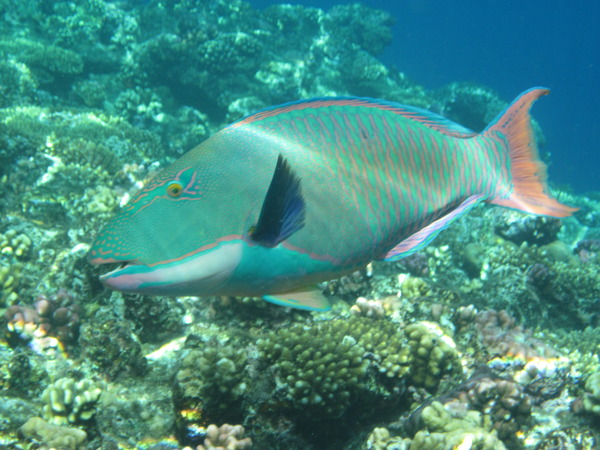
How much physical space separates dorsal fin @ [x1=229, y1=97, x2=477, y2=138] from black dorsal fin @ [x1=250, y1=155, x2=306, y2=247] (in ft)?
1.40

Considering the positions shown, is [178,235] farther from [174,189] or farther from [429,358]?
[429,358]

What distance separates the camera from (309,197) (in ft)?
4.57

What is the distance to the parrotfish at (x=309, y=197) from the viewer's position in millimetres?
1137

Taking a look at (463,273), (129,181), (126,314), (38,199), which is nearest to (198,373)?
(126,314)

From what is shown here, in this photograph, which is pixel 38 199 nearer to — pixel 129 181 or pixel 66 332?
pixel 129 181

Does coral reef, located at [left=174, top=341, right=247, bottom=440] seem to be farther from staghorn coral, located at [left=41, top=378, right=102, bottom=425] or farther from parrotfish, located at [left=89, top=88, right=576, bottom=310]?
parrotfish, located at [left=89, top=88, right=576, bottom=310]

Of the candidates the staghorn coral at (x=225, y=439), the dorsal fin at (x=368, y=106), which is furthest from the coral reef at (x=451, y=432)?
the dorsal fin at (x=368, y=106)

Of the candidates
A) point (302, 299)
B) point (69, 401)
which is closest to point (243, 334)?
point (69, 401)

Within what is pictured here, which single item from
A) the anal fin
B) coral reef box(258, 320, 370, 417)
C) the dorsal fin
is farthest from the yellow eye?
coral reef box(258, 320, 370, 417)

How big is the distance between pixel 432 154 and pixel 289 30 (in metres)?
19.0

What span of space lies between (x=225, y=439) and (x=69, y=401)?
1.37m

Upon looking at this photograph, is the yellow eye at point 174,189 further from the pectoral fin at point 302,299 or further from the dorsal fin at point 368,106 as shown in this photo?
the pectoral fin at point 302,299

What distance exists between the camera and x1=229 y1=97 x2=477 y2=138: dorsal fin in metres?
1.51

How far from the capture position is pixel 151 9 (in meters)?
16.0
